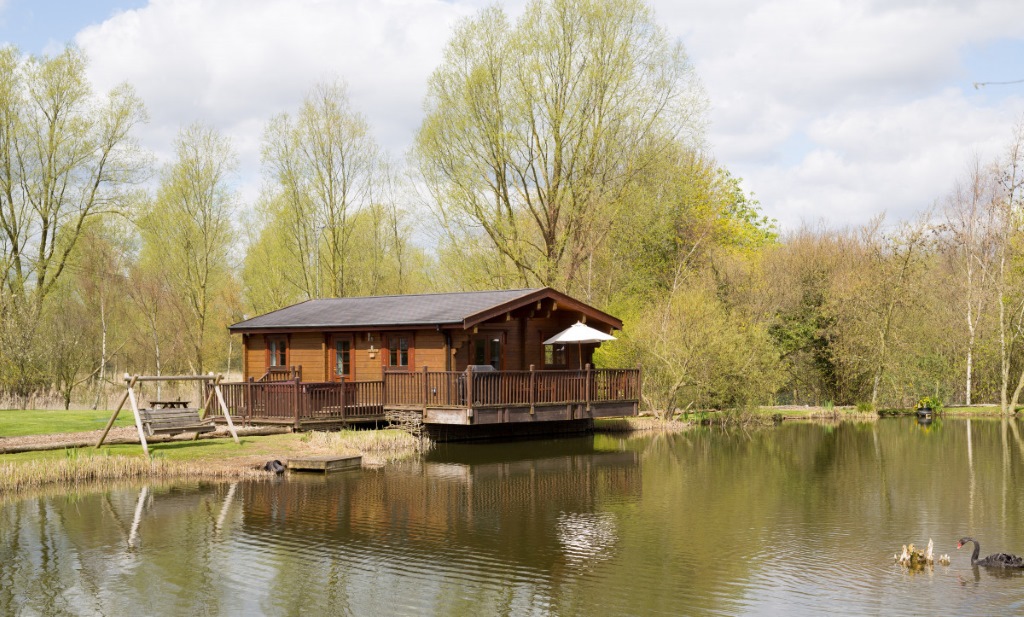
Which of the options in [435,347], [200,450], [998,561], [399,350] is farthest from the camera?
[399,350]

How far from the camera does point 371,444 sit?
25.4 meters

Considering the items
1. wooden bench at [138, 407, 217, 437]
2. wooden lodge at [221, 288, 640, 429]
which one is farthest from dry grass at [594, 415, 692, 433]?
wooden bench at [138, 407, 217, 437]

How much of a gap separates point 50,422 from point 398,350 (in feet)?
34.7

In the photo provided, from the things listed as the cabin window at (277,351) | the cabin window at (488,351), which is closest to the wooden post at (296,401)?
the cabin window at (488,351)

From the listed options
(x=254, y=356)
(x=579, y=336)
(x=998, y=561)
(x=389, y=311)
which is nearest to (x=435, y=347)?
(x=389, y=311)

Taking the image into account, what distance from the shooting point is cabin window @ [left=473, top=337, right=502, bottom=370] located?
3100cm

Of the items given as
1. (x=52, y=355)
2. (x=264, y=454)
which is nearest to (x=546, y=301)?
(x=264, y=454)

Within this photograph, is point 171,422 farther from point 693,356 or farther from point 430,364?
point 693,356

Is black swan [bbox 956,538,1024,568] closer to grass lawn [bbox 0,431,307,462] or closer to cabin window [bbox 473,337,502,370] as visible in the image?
grass lawn [bbox 0,431,307,462]

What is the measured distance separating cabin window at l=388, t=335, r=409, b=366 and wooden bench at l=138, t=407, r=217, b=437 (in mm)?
7726

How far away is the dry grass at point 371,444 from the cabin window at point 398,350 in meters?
3.79

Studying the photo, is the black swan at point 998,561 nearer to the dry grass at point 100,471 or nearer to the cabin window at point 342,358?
the dry grass at point 100,471

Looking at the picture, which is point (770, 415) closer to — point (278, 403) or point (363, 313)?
point (363, 313)

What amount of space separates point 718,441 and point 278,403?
14283mm
